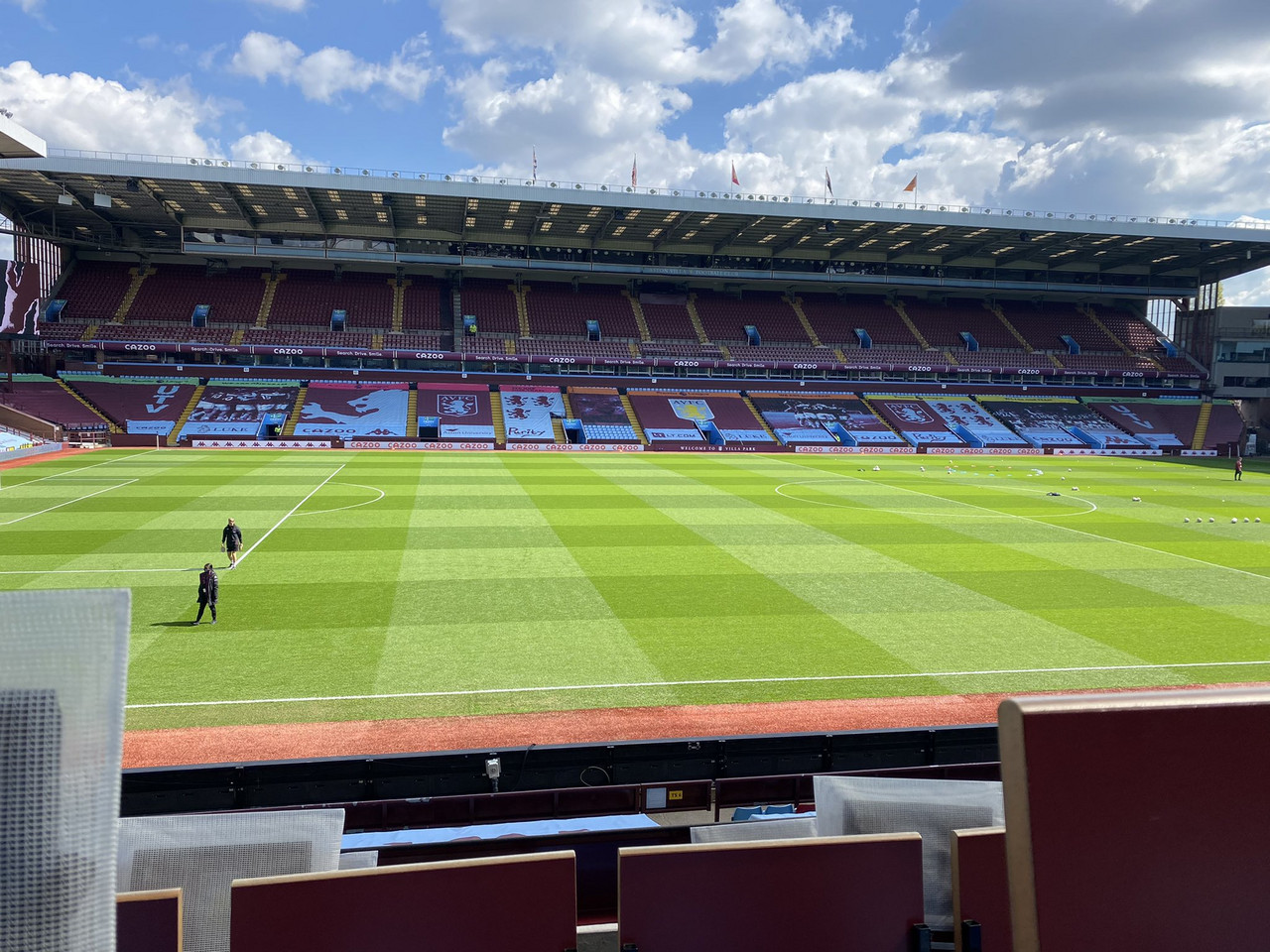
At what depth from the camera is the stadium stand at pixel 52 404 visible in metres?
52.2

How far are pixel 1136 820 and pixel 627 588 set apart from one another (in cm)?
1806

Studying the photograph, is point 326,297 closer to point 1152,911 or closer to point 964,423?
point 964,423

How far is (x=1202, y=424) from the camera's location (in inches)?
2751

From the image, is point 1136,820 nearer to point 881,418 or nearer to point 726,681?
point 726,681

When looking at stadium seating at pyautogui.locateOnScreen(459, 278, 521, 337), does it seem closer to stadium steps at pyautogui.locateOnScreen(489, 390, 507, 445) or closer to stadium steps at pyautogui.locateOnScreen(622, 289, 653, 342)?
stadium steps at pyautogui.locateOnScreen(489, 390, 507, 445)

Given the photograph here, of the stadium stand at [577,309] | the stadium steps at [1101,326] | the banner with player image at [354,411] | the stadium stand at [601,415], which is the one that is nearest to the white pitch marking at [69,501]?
the banner with player image at [354,411]

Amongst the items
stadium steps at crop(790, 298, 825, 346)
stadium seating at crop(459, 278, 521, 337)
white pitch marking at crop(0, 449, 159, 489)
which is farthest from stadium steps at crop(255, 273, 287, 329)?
stadium steps at crop(790, 298, 825, 346)

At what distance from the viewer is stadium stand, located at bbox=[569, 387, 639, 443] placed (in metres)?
60.8

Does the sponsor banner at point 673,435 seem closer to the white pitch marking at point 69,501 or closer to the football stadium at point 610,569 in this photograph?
the football stadium at point 610,569

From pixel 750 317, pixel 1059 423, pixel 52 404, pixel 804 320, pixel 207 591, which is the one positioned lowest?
pixel 207 591

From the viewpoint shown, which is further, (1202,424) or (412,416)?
(1202,424)

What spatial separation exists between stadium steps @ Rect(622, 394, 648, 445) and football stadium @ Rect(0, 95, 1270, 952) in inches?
20.0

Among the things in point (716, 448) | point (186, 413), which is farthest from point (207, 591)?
point (186, 413)

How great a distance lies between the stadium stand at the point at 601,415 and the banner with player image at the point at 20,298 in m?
39.6
